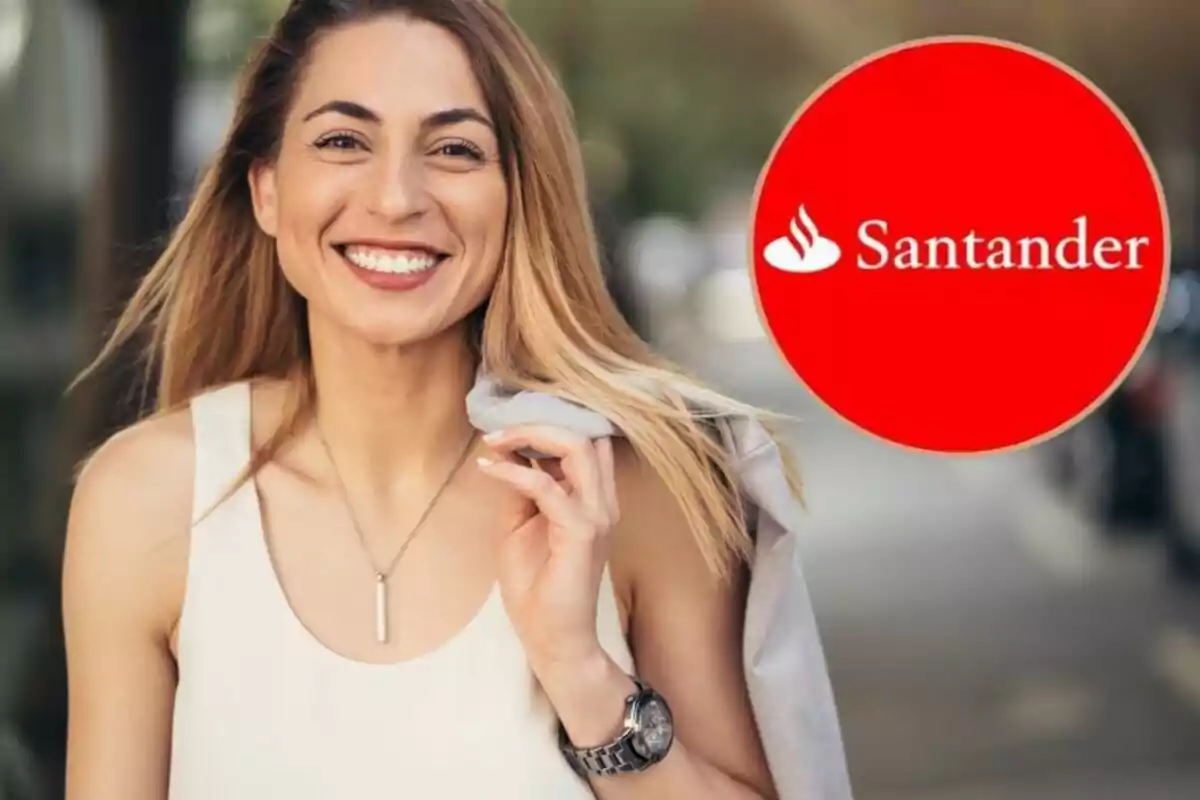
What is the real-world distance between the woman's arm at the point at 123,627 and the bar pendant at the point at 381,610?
148mm

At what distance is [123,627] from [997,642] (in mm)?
1727

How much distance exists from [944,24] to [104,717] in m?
0.89

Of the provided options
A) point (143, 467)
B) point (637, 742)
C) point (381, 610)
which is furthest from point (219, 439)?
point (637, 742)

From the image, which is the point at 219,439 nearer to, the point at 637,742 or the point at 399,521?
the point at 399,521

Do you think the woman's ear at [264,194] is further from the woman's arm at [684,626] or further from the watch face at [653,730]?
the watch face at [653,730]

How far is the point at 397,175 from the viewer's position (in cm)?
112

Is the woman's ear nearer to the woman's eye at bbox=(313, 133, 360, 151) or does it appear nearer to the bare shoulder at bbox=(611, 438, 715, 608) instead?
the woman's eye at bbox=(313, 133, 360, 151)

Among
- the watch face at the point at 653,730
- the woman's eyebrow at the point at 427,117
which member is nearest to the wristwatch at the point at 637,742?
the watch face at the point at 653,730

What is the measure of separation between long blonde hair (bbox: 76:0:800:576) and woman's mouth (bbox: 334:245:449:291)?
59 mm

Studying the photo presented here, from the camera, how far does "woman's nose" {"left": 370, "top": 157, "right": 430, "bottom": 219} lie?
1.11 m

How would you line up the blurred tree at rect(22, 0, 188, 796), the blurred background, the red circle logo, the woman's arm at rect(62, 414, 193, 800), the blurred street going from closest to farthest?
the woman's arm at rect(62, 414, 193, 800) < the red circle logo < the blurred background < the blurred tree at rect(22, 0, 188, 796) < the blurred street

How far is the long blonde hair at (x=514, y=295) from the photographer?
1141 millimetres

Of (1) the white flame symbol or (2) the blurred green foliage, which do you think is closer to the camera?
(1) the white flame symbol

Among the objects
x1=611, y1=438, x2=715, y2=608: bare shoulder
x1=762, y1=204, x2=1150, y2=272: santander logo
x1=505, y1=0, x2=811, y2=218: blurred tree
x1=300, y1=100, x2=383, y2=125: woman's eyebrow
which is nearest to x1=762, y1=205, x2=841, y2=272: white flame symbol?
x1=762, y1=204, x2=1150, y2=272: santander logo
